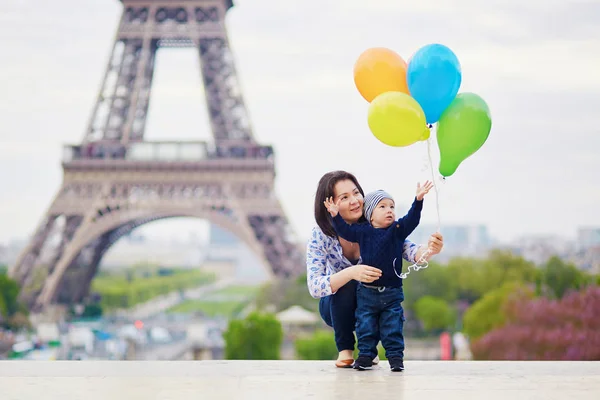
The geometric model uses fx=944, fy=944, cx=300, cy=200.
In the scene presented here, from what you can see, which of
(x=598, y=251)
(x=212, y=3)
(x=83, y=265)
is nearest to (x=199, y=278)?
(x=598, y=251)

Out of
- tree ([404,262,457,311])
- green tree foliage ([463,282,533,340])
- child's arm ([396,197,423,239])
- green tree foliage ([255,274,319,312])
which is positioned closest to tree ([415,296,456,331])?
tree ([404,262,457,311])

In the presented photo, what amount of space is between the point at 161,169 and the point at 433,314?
8.86 m

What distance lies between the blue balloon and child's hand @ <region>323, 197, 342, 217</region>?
0.64 meters

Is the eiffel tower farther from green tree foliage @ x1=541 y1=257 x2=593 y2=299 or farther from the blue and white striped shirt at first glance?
the blue and white striped shirt

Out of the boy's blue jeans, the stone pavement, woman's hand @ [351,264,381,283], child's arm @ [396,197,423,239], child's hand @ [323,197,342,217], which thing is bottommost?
the stone pavement

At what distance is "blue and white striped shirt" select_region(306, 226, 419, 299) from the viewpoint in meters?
4.61

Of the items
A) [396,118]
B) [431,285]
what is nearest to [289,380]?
[396,118]

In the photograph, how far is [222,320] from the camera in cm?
4209

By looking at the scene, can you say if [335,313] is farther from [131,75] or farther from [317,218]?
[131,75]

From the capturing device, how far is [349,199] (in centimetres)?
462

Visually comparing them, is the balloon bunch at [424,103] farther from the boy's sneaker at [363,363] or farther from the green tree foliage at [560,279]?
the green tree foliage at [560,279]

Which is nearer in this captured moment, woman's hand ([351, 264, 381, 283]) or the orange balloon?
woman's hand ([351, 264, 381, 283])

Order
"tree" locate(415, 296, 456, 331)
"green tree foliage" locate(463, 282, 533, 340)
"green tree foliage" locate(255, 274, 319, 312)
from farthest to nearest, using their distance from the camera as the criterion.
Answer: "tree" locate(415, 296, 456, 331) → "green tree foliage" locate(255, 274, 319, 312) → "green tree foliage" locate(463, 282, 533, 340)

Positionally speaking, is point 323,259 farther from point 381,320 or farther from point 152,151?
point 152,151
